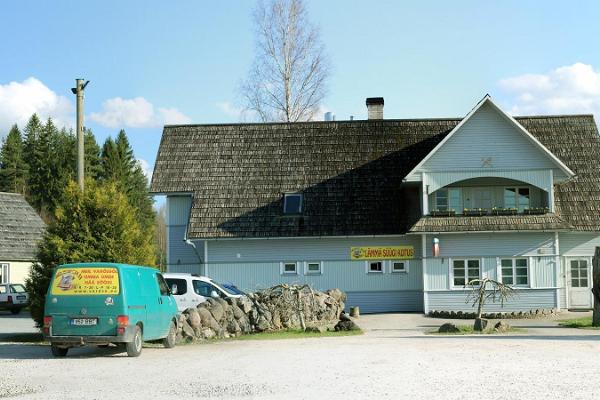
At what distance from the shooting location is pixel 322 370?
1552cm

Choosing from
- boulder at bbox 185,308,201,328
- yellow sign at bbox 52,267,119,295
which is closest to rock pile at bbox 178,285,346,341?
boulder at bbox 185,308,201,328

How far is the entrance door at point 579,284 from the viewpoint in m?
36.3

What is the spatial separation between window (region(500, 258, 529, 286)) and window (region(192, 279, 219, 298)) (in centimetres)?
1295

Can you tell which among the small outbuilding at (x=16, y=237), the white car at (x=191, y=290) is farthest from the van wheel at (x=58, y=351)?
the small outbuilding at (x=16, y=237)

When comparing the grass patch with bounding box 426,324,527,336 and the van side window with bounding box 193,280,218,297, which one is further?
the van side window with bounding box 193,280,218,297

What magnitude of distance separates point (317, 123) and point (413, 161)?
5008mm

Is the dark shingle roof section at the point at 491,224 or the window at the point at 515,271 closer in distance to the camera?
the dark shingle roof section at the point at 491,224

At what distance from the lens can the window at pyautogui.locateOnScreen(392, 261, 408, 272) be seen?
36.8 meters

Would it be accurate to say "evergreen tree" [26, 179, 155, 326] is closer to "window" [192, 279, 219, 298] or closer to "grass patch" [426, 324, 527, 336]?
"window" [192, 279, 219, 298]

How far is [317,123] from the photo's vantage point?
40406 mm

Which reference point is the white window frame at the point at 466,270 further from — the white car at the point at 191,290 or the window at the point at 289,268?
the white car at the point at 191,290

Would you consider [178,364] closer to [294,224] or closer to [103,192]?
[103,192]

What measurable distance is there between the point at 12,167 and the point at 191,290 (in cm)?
6710

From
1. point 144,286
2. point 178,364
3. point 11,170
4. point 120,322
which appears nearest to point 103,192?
point 144,286
